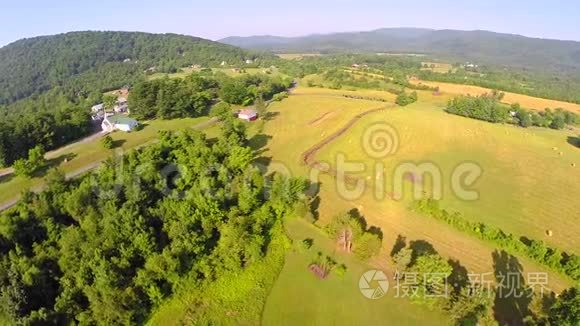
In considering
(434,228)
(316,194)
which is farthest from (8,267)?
(434,228)

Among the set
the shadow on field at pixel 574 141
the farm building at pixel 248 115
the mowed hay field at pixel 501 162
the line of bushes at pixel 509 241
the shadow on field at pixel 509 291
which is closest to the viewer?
the shadow on field at pixel 509 291

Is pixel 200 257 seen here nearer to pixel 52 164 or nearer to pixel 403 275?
pixel 403 275

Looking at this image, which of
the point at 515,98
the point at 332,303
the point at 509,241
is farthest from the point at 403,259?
the point at 515,98

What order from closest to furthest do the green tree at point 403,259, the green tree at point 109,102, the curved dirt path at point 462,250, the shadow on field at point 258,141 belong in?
1. the green tree at point 403,259
2. the curved dirt path at point 462,250
3. the shadow on field at point 258,141
4. the green tree at point 109,102

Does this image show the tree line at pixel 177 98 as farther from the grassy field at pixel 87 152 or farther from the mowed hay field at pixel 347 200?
the mowed hay field at pixel 347 200

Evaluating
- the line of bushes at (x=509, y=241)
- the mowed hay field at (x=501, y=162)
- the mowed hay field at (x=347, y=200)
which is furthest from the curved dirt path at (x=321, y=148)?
the line of bushes at (x=509, y=241)

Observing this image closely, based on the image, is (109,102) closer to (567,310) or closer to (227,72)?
(227,72)
